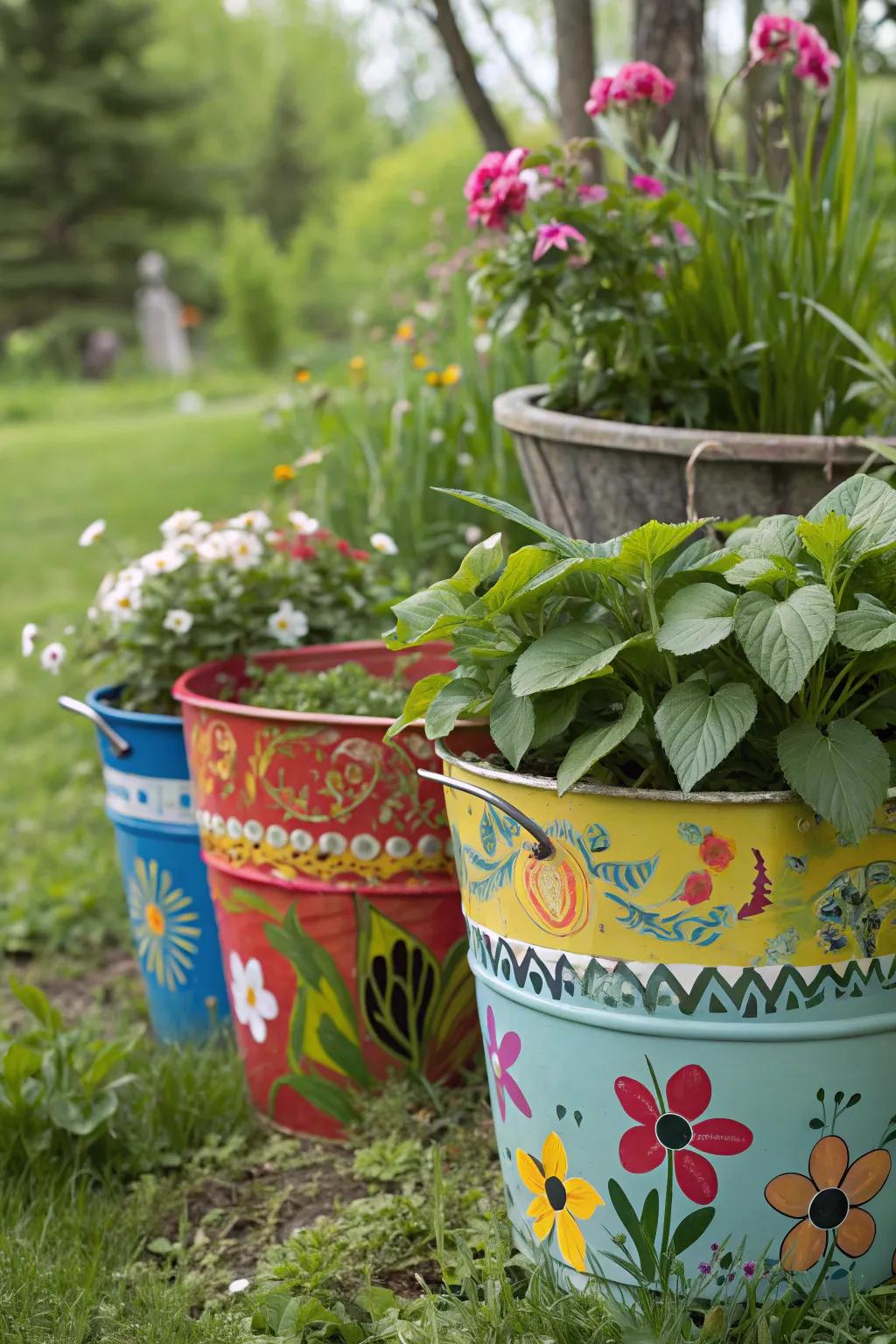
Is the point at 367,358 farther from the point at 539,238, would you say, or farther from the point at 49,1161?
the point at 49,1161

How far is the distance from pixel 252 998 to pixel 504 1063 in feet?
1.86

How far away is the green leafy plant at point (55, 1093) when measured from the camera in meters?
1.75

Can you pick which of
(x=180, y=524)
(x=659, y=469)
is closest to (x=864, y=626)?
(x=659, y=469)

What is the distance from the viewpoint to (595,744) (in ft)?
4.16

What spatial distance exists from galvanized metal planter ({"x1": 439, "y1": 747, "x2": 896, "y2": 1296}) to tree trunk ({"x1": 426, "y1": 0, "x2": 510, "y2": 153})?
7.20 feet

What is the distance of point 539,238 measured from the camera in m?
2.07

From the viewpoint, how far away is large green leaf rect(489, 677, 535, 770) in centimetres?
130

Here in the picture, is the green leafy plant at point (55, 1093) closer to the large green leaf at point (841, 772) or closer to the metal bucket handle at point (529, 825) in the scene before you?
the metal bucket handle at point (529, 825)

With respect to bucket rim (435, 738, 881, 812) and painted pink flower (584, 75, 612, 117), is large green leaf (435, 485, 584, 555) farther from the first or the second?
painted pink flower (584, 75, 612, 117)

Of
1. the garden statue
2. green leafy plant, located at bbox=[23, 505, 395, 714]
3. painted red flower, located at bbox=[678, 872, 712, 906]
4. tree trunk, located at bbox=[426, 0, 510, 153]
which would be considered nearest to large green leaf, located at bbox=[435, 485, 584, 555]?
painted red flower, located at bbox=[678, 872, 712, 906]

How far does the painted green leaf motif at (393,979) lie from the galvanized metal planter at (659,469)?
723mm

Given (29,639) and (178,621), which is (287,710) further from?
(29,639)

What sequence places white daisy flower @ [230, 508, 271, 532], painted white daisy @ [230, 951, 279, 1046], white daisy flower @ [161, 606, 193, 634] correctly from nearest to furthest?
painted white daisy @ [230, 951, 279, 1046], white daisy flower @ [161, 606, 193, 634], white daisy flower @ [230, 508, 271, 532]

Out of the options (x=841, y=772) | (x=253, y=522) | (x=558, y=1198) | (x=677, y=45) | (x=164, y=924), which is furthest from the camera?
(x=677, y=45)
